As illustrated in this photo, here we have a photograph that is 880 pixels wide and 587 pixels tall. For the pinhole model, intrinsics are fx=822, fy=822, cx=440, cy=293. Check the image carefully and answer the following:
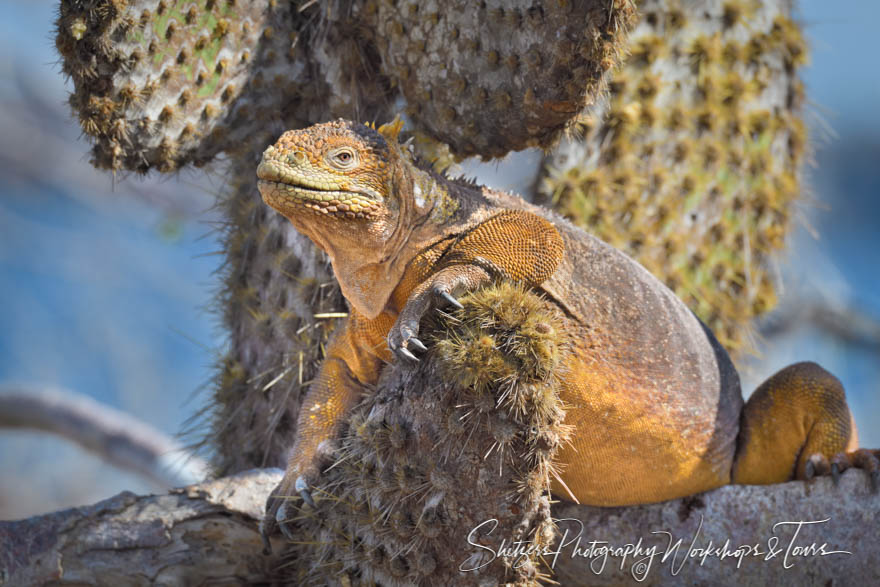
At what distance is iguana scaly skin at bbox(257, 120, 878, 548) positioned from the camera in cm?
262

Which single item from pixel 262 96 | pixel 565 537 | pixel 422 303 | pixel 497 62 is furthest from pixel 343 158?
pixel 565 537

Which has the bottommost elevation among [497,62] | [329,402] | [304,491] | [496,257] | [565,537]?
[565,537]

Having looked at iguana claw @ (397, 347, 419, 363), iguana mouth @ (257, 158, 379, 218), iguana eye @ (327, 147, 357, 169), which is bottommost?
iguana claw @ (397, 347, 419, 363)

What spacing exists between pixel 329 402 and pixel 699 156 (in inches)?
111

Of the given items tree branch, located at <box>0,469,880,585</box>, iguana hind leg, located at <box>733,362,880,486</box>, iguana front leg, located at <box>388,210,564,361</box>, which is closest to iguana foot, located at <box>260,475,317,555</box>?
tree branch, located at <box>0,469,880,585</box>

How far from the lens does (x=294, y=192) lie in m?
2.53

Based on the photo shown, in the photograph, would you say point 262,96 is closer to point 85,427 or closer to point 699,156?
point 699,156

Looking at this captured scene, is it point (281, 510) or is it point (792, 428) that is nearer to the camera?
point (281, 510)

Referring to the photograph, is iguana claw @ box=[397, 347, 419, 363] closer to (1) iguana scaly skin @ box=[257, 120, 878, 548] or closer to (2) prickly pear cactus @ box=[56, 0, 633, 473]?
(1) iguana scaly skin @ box=[257, 120, 878, 548]

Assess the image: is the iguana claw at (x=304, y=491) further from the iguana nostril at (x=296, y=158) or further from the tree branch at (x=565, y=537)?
the iguana nostril at (x=296, y=158)

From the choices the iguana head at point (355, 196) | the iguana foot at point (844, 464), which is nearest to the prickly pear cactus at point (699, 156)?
the iguana foot at point (844, 464)

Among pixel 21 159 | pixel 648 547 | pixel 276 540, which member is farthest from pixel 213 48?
pixel 21 159

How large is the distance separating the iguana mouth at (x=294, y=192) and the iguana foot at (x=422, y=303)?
0.37m

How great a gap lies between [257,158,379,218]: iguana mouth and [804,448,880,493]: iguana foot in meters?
2.03
